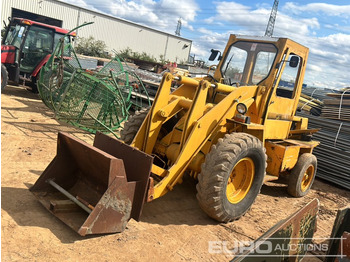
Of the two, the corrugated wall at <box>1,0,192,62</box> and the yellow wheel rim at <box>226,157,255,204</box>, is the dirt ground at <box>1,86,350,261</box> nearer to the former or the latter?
the yellow wheel rim at <box>226,157,255,204</box>

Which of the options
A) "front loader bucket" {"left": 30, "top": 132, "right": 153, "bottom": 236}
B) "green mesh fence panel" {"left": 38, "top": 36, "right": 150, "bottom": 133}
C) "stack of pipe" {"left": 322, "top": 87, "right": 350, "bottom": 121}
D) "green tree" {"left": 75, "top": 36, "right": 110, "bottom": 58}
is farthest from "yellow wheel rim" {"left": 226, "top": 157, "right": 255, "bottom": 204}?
"green tree" {"left": 75, "top": 36, "right": 110, "bottom": 58}

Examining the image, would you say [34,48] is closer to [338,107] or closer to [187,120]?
[187,120]

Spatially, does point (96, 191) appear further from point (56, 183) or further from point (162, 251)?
point (162, 251)

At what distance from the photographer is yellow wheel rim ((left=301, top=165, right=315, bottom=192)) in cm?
661

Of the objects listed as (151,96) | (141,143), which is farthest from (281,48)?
(151,96)

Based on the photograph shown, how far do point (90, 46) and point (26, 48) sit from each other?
59.0ft

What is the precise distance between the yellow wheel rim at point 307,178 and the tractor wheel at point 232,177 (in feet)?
7.31

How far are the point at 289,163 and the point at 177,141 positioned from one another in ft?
7.69

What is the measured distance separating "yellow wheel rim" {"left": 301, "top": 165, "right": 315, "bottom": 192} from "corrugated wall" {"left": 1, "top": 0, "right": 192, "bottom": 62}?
984 inches

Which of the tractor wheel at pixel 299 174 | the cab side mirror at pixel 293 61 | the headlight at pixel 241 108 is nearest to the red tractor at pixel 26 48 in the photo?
the headlight at pixel 241 108

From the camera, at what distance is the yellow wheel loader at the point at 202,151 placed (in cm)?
369

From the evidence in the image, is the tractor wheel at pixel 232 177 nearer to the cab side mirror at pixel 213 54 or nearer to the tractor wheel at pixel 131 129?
the tractor wheel at pixel 131 129

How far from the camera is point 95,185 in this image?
4.09 metres
